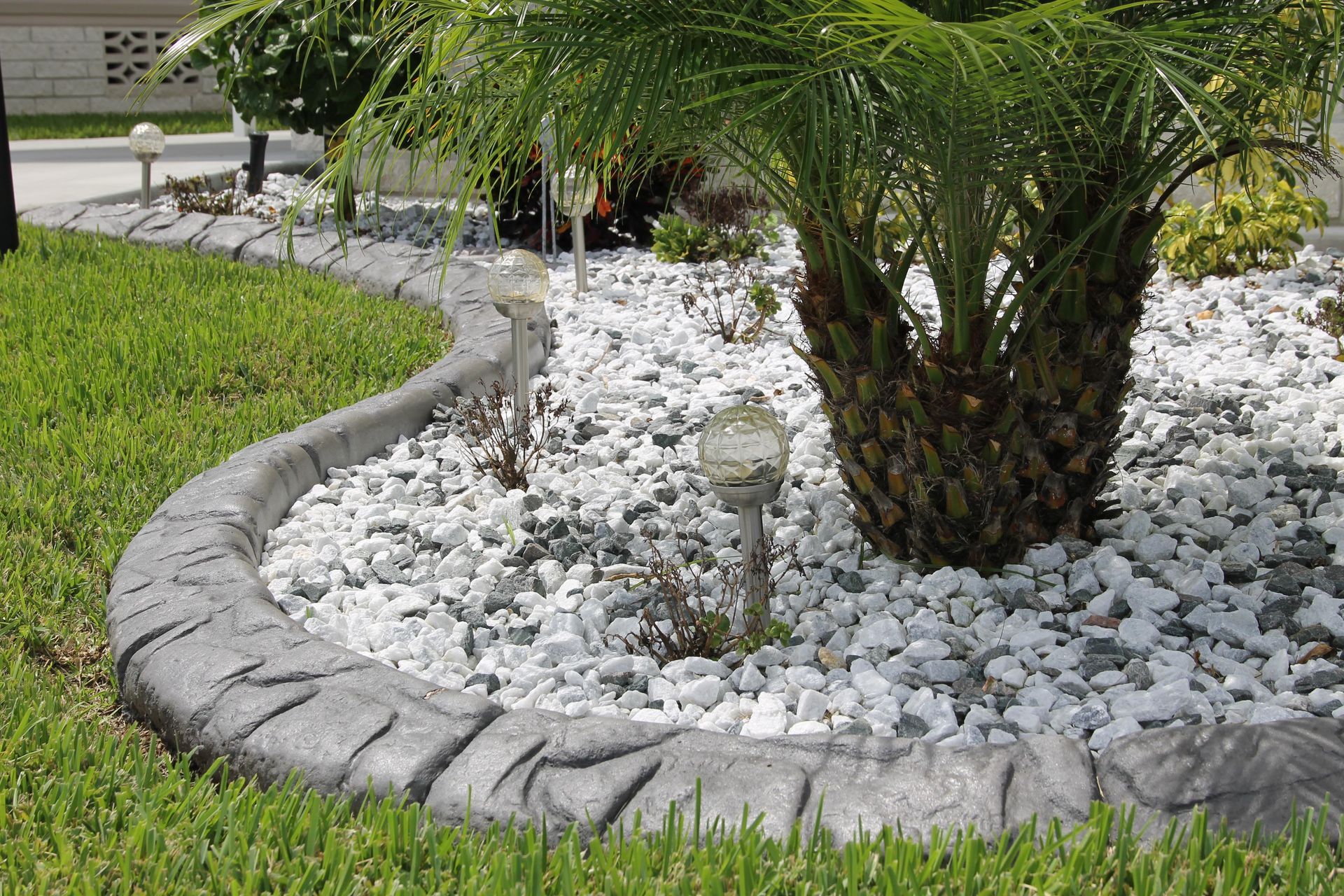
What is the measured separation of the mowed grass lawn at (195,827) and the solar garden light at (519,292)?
703mm

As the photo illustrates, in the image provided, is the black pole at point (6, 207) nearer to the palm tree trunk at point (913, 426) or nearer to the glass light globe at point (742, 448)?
the palm tree trunk at point (913, 426)

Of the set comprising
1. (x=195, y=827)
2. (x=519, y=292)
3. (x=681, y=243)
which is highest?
(x=519, y=292)

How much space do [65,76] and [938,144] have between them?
54.6 ft

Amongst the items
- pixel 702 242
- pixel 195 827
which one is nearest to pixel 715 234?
pixel 702 242

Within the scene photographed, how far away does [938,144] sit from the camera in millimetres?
2076

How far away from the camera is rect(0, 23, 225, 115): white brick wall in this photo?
623 inches

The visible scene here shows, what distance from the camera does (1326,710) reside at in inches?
88.9

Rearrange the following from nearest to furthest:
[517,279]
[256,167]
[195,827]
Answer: [195,827] < [517,279] < [256,167]

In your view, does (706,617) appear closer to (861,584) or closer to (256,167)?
(861,584)

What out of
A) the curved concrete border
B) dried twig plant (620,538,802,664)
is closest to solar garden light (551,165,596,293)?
dried twig plant (620,538,802,664)

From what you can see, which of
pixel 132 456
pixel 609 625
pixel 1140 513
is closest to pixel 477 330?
pixel 132 456

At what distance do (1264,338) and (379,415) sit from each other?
3.00m

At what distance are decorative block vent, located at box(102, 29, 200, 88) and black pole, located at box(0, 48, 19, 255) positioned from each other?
11139mm

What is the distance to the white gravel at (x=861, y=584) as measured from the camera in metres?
2.39
